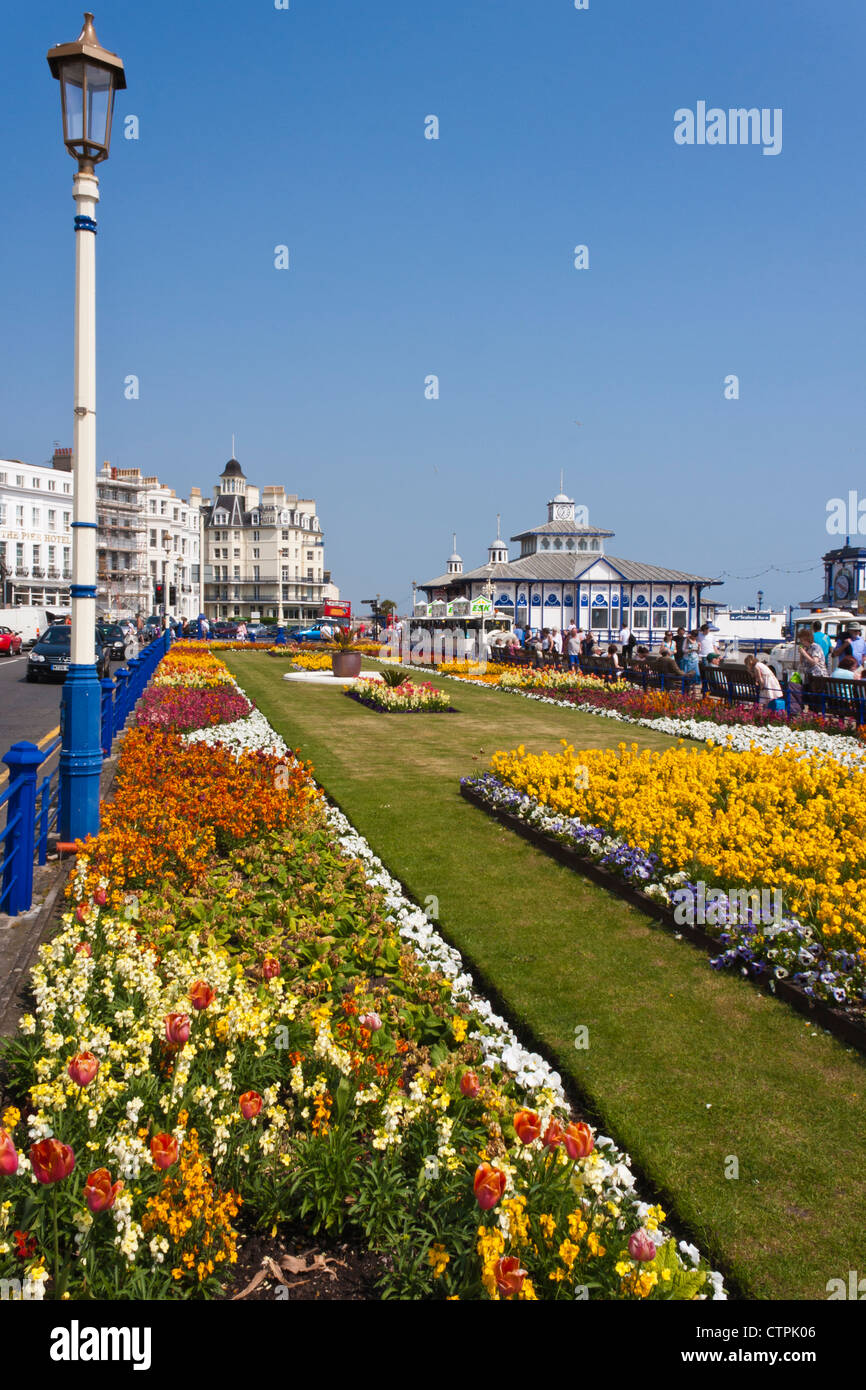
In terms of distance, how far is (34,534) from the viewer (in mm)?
94312

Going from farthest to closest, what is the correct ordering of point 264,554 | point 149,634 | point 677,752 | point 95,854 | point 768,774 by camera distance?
point 264,554
point 149,634
point 677,752
point 768,774
point 95,854

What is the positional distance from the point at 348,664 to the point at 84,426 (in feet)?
68.7

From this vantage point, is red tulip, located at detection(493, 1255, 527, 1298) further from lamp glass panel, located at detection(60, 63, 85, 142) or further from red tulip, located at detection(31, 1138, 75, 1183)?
lamp glass panel, located at detection(60, 63, 85, 142)

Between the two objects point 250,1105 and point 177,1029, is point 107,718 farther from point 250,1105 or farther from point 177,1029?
point 250,1105

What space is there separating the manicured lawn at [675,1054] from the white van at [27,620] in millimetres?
53439

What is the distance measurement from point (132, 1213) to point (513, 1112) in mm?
1717

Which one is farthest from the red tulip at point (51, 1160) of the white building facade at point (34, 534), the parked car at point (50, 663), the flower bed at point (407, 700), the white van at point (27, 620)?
the white building facade at point (34, 534)

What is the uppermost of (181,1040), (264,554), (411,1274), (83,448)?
(264,554)

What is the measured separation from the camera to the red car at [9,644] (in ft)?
142

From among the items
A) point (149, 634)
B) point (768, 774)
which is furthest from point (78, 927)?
point (149, 634)

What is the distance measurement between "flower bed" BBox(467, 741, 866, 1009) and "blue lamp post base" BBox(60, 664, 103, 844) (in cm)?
404
